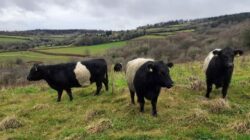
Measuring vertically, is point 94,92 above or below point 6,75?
above

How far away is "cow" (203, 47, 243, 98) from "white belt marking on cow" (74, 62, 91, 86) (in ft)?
19.7

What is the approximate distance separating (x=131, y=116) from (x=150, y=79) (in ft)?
4.86

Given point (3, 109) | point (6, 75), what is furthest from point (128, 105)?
point (6, 75)

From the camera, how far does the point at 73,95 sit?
20.7 meters

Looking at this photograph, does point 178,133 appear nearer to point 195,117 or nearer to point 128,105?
point 195,117

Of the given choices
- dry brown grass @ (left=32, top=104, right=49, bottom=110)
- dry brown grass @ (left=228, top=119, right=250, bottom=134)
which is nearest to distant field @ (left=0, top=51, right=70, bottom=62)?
dry brown grass @ (left=32, top=104, right=49, bottom=110)

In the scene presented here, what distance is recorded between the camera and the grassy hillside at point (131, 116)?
38.8 ft

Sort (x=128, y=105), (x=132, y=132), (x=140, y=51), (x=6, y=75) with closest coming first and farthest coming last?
(x=132, y=132) < (x=128, y=105) < (x=6, y=75) < (x=140, y=51)

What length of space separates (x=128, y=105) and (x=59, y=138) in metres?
4.05

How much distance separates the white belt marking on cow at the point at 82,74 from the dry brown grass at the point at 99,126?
276 inches

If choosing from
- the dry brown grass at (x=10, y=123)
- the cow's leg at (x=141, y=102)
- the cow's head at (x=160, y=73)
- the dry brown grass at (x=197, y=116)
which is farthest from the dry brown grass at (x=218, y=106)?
the dry brown grass at (x=10, y=123)

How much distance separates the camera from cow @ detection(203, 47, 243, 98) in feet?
52.8

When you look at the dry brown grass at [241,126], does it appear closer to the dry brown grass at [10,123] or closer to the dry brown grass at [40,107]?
the dry brown grass at [10,123]

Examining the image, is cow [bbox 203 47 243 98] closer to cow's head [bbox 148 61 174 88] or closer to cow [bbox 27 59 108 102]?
cow's head [bbox 148 61 174 88]
